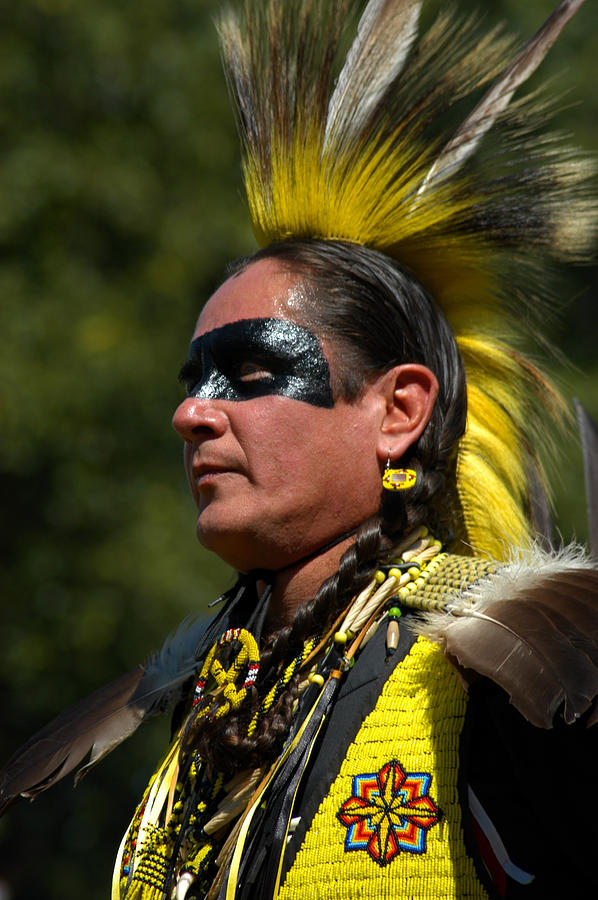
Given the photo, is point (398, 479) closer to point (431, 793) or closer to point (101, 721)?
point (431, 793)

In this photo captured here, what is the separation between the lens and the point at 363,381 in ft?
8.69

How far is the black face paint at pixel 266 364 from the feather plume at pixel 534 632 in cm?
65

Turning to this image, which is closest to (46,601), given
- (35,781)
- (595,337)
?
(595,337)

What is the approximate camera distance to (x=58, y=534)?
9523mm

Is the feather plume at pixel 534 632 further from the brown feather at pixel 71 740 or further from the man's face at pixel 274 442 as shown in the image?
the brown feather at pixel 71 740

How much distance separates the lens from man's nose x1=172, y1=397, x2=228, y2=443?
2.57 meters

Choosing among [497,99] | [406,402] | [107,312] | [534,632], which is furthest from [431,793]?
[107,312]

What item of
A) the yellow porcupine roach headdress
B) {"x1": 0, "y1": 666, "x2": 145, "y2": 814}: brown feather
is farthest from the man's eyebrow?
{"x1": 0, "y1": 666, "x2": 145, "y2": 814}: brown feather

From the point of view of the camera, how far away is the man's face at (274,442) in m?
2.52

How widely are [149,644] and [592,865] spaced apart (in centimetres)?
752

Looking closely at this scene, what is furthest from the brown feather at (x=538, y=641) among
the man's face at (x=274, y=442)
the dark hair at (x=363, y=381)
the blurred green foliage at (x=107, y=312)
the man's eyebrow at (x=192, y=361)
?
the blurred green foliage at (x=107, y=312)

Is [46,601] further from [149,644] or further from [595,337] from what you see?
[595,337]

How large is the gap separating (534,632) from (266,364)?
3.26ft

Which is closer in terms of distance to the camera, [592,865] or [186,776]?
[592,865]
